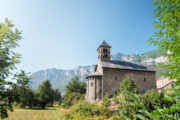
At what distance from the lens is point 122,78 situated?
23.9 m

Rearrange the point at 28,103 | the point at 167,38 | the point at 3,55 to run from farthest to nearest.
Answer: the point at 28,103, the point at 3,55, the point at 167,38

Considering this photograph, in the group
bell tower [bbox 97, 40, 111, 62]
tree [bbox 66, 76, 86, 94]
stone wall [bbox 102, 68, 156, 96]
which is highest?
bell tower [bbox 97, 40, 111, 62]

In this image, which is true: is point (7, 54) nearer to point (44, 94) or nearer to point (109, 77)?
point (109, 77)

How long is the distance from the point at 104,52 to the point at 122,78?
767 cm

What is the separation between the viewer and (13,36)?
164 inches

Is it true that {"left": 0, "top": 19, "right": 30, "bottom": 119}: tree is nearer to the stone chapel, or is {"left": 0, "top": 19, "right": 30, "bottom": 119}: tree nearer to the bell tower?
the stone chapel

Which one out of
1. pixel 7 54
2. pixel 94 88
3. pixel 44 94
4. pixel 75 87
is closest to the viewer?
pixel 7 54

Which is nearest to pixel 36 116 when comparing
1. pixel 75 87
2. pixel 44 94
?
pixel 75 87

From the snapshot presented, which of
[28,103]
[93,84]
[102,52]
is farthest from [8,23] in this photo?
[28,103]

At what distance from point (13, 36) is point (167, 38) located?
5.16 meters

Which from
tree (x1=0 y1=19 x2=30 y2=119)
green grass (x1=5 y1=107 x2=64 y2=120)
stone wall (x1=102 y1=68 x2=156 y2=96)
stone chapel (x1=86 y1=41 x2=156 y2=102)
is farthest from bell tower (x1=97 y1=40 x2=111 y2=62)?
tree (x1=0 y1=19 x2=30 y2=119)

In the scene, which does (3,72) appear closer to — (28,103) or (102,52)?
(102,52)

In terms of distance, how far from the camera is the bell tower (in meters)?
26.2

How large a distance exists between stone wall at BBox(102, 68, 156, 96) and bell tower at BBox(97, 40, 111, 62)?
148 inches
